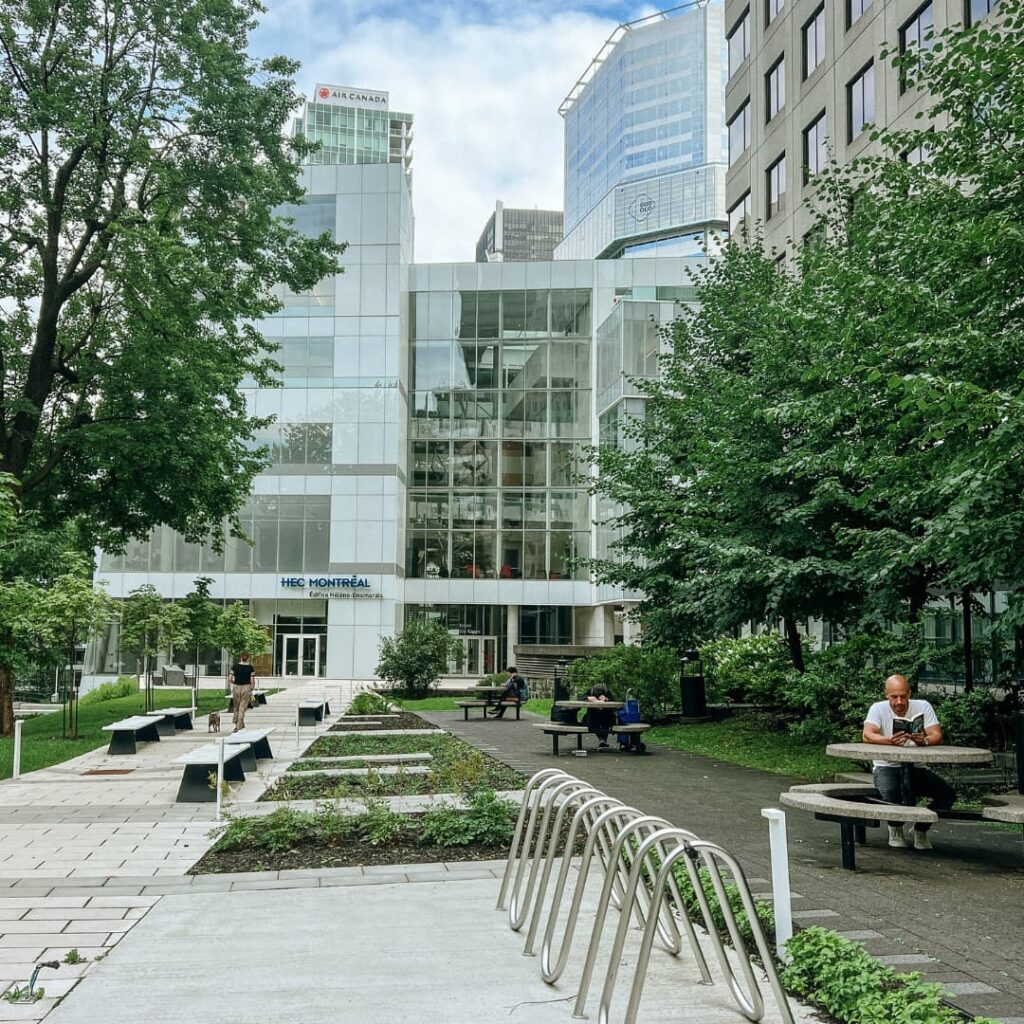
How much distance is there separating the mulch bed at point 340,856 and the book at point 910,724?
349 cm

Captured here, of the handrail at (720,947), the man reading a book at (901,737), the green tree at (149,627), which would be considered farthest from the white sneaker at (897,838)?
the green tree at (149,627)

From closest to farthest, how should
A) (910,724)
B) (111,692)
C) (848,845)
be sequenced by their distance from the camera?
(848,845) < (910,724) < (111,692)

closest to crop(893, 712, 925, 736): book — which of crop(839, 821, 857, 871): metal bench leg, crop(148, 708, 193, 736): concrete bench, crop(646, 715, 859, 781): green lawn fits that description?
crop(839, 821, 857, 871): metal bench leg

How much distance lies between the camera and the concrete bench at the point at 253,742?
15418 millimetres

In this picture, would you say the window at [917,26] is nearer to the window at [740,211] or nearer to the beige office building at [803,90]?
the beige office building at [803,90]

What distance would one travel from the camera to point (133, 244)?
22.8 meters

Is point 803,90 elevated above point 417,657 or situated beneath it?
elevated above

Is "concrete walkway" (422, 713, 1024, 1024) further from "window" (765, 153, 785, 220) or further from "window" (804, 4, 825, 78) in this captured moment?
"window" (804, 4, 825, 78)

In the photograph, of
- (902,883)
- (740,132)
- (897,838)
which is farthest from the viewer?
(740,132)

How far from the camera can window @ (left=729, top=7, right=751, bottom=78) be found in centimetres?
3853

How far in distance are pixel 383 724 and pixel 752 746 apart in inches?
385

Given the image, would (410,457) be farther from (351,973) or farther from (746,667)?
(351,973)

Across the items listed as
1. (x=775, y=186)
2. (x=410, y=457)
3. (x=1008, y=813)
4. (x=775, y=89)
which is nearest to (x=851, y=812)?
(x=1008, y=813)

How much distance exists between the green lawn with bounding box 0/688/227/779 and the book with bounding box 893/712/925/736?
12.4 m
